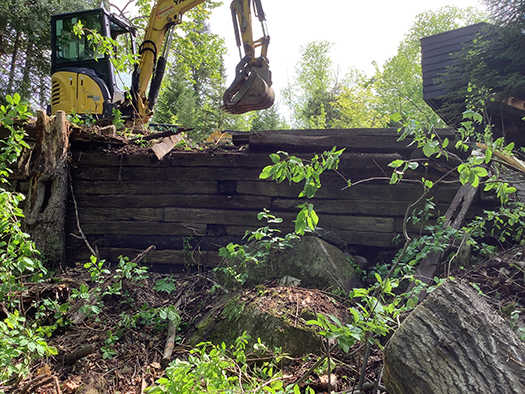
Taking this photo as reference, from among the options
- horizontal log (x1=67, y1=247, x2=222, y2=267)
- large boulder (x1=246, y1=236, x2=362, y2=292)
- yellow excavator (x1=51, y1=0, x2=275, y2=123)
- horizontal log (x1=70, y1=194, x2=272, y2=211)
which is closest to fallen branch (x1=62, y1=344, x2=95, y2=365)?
large boulder (x1=246, y1=236, x2=362, y2=292)

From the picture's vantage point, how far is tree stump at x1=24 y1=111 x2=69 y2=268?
4.36 m

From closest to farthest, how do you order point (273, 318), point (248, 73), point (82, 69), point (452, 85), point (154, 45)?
1. point (273, 318)
2. point (248, 73)
3. point (154, 45)
4. point (82, 69)
5. point (452, 85)

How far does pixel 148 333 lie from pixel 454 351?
2.74 m

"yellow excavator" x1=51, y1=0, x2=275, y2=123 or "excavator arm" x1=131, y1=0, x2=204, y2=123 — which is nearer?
"yellow excavator" x1=51, y1=0, x2=275, y2=123

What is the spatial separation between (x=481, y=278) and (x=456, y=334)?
2177 mm

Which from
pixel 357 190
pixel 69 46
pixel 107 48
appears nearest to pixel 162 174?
pixel 107 48

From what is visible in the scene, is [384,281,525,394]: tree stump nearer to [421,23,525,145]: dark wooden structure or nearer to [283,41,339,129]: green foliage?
[421,23,525,145]: dark wooden structure

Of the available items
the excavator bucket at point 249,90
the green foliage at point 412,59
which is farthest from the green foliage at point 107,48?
the green foliage at point 412,59

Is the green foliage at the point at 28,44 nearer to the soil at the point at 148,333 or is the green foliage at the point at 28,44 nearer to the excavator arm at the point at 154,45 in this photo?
the excavator arm at the point at 154,45

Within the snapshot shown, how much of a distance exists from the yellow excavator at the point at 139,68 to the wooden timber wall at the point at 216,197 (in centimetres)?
88

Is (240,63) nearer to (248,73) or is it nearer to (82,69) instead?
(248,73)

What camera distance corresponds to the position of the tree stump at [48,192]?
14.3ft

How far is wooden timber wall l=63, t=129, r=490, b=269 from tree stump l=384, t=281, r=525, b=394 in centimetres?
270

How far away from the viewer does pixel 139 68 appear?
625 cm
